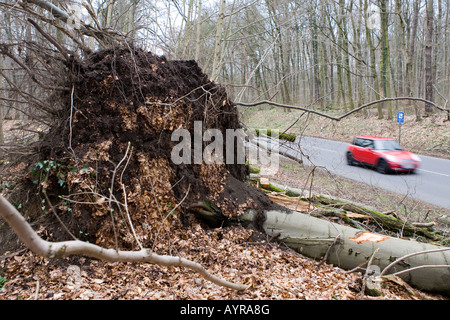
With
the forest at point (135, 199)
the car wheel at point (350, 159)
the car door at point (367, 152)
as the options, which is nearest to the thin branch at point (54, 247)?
the forest at point (135, 199)

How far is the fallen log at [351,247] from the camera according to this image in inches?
162

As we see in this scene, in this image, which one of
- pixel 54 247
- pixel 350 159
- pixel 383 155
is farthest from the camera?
pixel 350 159

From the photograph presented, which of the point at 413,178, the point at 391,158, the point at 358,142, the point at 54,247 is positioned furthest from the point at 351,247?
the point at 358,142

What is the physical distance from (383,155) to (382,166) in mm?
495

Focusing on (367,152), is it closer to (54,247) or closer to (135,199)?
(135,199)

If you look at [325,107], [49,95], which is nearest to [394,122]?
[325,107]

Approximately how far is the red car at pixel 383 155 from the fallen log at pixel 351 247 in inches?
335

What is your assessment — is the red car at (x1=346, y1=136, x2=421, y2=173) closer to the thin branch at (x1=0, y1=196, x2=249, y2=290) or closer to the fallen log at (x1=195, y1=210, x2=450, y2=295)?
the fallen log at (x1=195, y1=210, x2=450, y2=295)

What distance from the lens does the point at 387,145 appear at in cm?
1239

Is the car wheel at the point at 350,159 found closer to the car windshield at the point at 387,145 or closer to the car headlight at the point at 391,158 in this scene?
the car windshield at the point at 387,145

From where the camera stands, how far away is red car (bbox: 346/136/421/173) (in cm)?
1173

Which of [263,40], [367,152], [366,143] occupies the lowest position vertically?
[367,152]

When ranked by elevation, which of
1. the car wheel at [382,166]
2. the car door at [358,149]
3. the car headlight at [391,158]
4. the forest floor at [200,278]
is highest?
the car door at [358,149]

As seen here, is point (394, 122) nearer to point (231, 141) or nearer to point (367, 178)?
point (367, 178)
